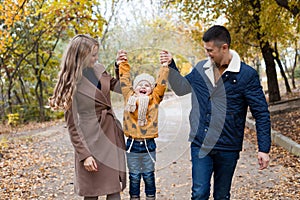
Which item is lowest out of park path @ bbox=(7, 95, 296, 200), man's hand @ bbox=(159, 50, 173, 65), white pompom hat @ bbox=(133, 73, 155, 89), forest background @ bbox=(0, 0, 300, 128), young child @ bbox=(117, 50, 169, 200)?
park path @ bbox=(7, 95, 296, 200)

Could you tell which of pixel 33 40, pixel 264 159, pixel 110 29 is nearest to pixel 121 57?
pixel 264 159

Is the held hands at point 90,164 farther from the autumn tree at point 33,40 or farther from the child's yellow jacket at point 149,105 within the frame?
the autumn tree at point 33,40

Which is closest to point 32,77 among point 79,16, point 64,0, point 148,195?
point 79,16

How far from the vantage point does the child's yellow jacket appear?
3457 mm

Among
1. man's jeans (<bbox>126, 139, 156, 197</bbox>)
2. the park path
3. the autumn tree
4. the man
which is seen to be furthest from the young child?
the autumn tree

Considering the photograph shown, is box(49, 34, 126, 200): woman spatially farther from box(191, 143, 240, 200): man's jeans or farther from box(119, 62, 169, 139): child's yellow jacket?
box(191, 143, 240, 200): man's jeans

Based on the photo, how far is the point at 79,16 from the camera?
1002cm

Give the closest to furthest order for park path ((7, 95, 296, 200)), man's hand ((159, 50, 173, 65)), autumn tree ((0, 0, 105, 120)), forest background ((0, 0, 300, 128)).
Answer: man's hand ((159, 50, 173, 65)) → park path ((7, 95, 296, 200)) → forest background ((0, 0, 300, 128)) → autumn tree ((0, 0, 105, 120))

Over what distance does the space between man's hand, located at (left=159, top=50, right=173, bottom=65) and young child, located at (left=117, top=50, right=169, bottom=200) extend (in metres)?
0.05

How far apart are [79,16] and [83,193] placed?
7.36 meters

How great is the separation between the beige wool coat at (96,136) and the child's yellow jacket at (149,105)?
14 cm

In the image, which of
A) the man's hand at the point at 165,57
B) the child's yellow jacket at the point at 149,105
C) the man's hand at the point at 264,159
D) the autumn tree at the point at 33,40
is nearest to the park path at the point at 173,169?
the child's yellow jacket at the point at 149,105

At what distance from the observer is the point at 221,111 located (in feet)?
10.3

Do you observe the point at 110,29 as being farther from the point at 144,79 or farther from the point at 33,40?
the point at 144,79
